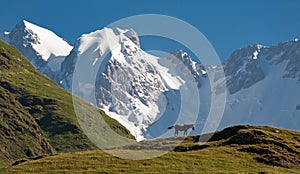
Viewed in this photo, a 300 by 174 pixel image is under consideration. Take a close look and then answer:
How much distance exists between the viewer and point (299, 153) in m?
77.6

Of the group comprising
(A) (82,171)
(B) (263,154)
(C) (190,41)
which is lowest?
(A) (82,171)

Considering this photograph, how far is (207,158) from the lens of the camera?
73.4 meters

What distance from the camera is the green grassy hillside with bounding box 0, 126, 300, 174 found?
226 ft

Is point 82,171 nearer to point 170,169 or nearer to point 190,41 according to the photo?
point 170,169

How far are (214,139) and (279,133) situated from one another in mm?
10442

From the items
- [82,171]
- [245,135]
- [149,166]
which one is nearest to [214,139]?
[245,135]

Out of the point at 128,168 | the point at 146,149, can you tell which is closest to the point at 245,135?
the point at 146,149

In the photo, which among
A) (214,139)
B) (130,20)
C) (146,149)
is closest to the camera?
(130,20)

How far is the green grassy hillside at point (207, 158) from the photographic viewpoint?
68.8 m

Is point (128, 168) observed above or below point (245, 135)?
below

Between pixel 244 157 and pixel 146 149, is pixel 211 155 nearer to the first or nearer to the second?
pixel 244 157

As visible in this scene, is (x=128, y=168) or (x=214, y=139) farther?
(x=214, y=139)

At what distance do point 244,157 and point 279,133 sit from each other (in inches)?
633

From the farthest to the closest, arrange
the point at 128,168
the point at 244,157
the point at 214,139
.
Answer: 1. the point at 214,139
2. the point at 244,157
3. the point at 128,168
